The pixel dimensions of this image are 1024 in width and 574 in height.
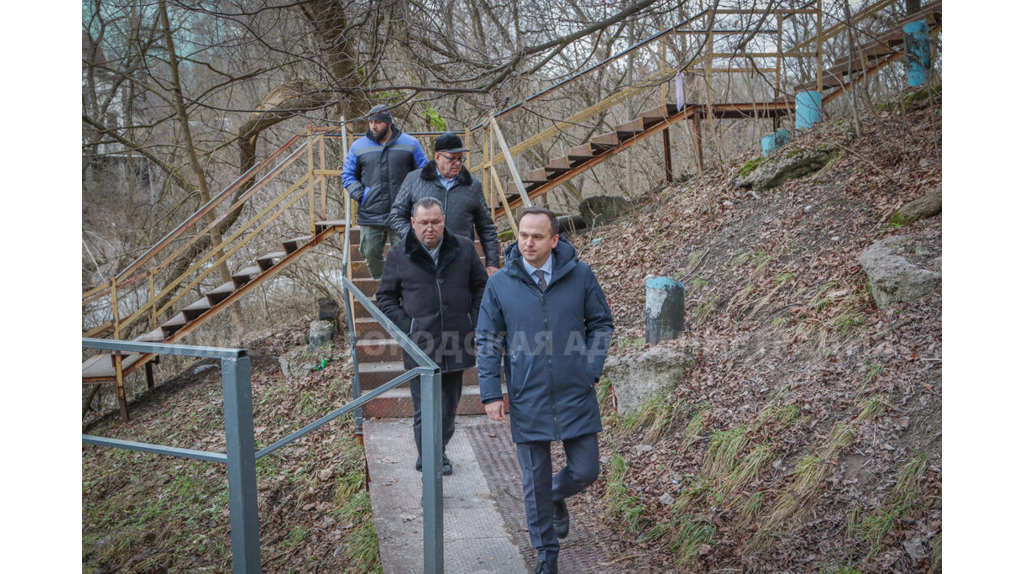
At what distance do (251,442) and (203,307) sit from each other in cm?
761

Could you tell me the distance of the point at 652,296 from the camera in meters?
6.39

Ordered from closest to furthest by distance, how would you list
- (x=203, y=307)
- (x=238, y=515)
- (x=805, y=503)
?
(x=238, y=515) < (x=805, y=503) < (x=203, y=307)

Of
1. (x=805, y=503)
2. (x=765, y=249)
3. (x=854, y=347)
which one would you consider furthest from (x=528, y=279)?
(x=765, y=249)

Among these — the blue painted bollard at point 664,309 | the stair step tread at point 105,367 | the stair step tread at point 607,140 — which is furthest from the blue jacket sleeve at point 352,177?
the stair step tread at point 105,367

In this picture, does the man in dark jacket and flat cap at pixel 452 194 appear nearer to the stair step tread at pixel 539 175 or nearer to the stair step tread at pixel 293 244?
the stair step tread at pixel 293 244

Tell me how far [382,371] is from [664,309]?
2.56 meters

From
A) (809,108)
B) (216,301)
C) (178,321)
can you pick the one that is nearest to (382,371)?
(216,301)

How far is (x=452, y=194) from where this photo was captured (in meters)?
5.48

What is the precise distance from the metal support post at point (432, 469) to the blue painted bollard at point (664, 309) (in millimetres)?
3575

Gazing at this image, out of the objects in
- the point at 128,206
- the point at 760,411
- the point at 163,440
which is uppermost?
the point at 128,206

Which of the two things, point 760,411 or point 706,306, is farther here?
point 706,306

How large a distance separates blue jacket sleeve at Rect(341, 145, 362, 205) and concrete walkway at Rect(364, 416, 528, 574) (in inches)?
83.3

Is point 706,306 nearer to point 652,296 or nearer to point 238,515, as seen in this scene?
point 652,296

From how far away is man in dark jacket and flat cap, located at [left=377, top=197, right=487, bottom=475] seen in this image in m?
4.35
